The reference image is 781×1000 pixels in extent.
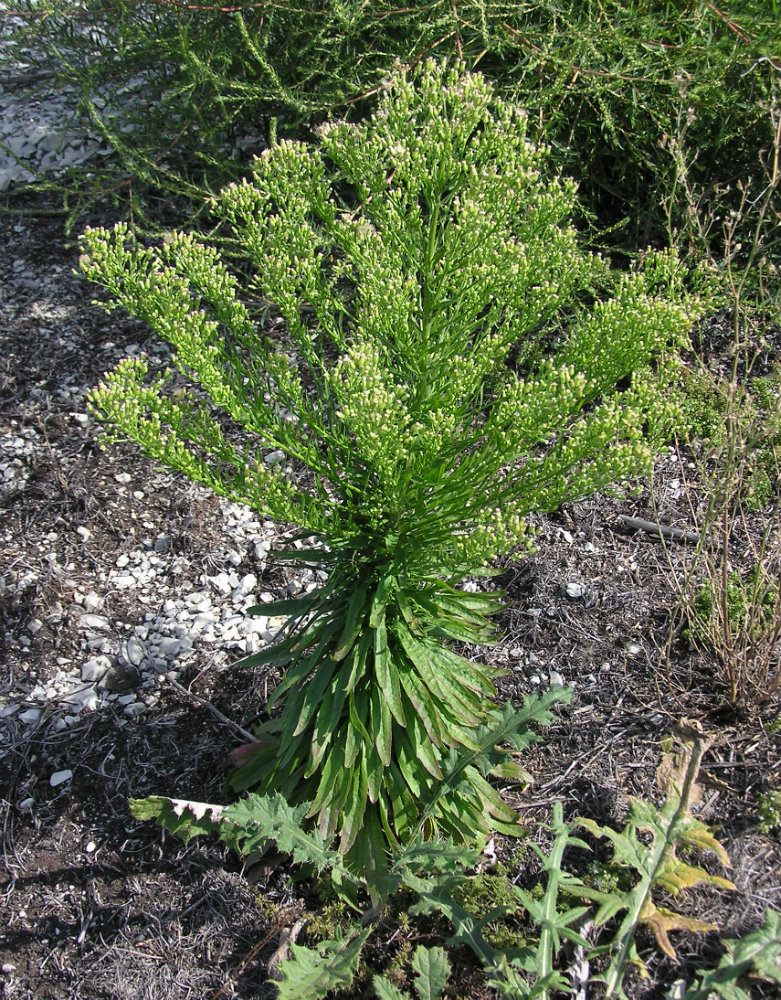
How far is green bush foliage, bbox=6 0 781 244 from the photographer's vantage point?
4211 millimetres

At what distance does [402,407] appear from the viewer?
2.06 m

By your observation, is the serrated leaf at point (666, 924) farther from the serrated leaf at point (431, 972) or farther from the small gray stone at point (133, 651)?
the small gray stone at point (133, 651)

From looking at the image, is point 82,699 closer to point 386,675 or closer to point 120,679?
point 120,679

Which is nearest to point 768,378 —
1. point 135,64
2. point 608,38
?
point 608,38

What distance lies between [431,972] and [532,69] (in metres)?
4.27

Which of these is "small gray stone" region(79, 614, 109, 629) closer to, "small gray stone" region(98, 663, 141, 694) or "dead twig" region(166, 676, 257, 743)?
"small gray stone" region(98, 663, 141, 694)

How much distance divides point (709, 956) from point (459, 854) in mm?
844

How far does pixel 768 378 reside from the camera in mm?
4262

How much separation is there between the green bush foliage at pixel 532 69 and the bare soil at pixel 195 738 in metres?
1.73

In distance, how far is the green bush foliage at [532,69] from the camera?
13.8ft

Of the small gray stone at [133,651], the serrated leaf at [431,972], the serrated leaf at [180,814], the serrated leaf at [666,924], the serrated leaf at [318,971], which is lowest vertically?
the small gray stone at [133,651]

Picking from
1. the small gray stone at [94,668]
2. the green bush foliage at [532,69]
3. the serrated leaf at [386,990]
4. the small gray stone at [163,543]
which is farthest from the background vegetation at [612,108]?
the small gray stone at [94,668]

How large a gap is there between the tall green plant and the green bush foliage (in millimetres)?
2092

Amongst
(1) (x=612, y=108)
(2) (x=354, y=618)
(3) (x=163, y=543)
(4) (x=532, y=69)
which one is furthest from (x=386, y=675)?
(1) (x=612, y=108)
